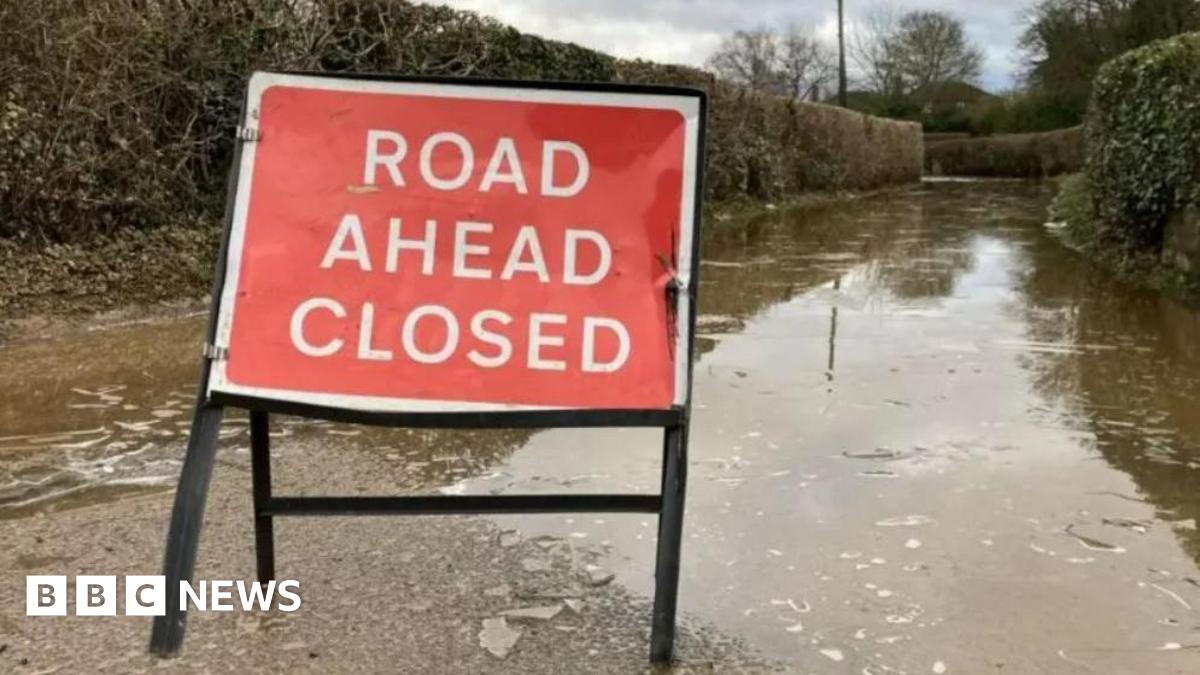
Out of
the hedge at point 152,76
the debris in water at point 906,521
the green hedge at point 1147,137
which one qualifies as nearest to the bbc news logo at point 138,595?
the debris in water at point 906,521

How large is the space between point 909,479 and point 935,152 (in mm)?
40665

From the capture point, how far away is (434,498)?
283cm

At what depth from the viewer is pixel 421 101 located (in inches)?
107

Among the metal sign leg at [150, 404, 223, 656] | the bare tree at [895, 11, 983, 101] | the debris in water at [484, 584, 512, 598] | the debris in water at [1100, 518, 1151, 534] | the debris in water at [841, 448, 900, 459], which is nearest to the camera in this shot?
the metal sign leg at [150, 404, 223, 656]

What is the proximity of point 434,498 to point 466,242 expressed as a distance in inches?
26.7

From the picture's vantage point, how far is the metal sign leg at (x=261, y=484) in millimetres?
2934

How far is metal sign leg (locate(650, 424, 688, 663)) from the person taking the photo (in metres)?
2.67

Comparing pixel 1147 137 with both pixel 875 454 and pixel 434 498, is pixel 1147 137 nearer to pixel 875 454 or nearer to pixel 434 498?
pixel 875 454

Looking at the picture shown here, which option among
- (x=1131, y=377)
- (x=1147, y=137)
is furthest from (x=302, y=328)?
(x=1147, y=137)

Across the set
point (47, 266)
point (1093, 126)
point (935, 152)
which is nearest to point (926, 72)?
point (935, 152)

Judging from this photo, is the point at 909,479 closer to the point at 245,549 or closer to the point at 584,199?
the point at 584,199

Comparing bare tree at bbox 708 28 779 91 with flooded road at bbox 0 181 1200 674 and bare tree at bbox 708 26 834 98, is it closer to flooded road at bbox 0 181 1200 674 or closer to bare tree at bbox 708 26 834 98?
bare tree at bbox 708 26 834 98

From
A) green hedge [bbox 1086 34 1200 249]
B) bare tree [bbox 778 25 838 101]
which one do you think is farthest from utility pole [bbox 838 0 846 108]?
green hedge [bbox 1086 34 1200 249]

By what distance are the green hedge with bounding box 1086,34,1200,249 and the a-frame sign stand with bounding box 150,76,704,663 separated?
621 cm
